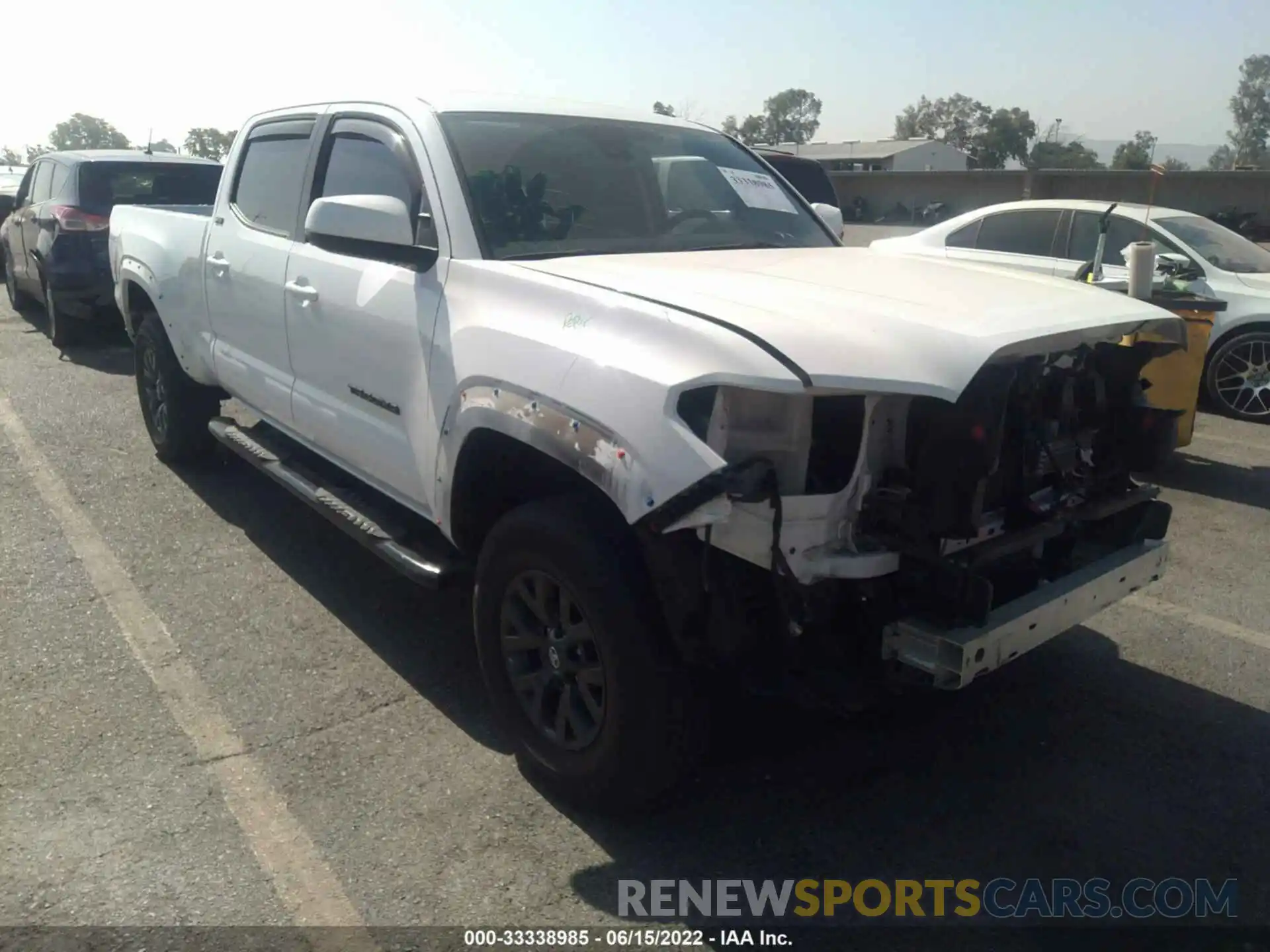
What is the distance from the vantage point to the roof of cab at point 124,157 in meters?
10.2

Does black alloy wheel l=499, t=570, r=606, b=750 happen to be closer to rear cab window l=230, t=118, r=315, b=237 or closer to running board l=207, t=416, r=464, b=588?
running board l=207, t=416, r=464, b=588

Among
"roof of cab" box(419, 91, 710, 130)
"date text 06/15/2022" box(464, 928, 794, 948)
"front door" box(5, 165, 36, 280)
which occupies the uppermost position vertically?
"roof of cab" box(419, 91, 710, 130)

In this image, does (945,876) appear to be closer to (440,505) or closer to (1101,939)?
(1101,939)

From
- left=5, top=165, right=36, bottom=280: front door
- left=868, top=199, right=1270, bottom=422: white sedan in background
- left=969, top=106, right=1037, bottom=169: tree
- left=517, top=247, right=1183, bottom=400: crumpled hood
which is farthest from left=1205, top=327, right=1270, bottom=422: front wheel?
left=969, top=106, right=1037, bottom=169: tree

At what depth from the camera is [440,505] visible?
3.60 meters

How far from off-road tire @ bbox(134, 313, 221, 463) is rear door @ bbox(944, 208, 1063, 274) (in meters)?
6.29

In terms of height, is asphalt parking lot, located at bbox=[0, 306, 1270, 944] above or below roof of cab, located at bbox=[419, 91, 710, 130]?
below

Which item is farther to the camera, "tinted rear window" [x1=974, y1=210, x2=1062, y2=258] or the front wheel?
"tinted rear window" [x1=974, y1=210, x2=1062, y2=258]

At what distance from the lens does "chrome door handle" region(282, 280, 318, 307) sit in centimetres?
423

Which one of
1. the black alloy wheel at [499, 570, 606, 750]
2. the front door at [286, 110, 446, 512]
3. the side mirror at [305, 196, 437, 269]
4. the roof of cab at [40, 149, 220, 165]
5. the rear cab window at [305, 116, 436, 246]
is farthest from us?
the roof of cab at [40, 149, 220, 165]

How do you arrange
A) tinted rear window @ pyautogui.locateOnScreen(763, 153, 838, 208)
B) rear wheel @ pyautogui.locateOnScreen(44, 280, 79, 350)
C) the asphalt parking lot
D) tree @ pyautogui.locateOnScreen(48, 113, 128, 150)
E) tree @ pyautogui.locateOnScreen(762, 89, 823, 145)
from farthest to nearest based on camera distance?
1. tree @ pyautogui.locateOnScreen(762, 89, 823, 145)
2. tree @ pyautogui.locateOnScreen(48, 113, 128, 150)
3. tinted rear window @ pyautogui.locateOnScreen(763, 153, 838, 208)
4. rear wheel @ pyautogui.locateOnScreen(44, 280, 79, 350)
5. the asphalt parking lot

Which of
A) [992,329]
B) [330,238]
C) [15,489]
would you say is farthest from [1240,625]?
[15,489]

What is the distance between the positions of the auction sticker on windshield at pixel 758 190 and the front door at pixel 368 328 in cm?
136

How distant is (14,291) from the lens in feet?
42.0
